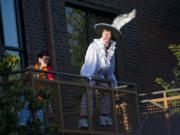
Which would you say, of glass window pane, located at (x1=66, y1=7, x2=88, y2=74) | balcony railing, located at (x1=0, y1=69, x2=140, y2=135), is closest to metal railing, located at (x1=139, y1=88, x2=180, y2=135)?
balcony railing, located at (x1=0, y1=69, x2=140, y2=135)

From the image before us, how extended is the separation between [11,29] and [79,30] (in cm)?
224

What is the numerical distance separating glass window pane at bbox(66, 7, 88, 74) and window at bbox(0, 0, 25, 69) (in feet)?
5.26

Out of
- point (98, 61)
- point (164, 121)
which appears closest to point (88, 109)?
point (98, 61)

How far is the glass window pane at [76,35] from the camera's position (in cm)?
1183

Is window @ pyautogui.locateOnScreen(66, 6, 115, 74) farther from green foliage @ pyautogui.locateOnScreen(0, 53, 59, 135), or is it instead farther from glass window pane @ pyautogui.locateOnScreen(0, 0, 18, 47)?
green foliage @ pyautogui.locateOnScreen(0, 53, 59, 135)

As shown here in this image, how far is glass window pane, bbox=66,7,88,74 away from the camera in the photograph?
1183 centimetres

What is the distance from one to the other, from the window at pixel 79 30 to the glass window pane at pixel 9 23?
5.61 feet

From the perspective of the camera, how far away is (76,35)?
12094 millimetres

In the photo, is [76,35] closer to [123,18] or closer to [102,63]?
[123,18]

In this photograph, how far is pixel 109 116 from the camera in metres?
9.12

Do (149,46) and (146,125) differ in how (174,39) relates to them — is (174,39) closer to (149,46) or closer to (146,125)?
(149,46)

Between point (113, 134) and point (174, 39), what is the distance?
6.30 m

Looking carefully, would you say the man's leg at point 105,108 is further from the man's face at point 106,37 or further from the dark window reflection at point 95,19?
the dark window reflection at point 95,19

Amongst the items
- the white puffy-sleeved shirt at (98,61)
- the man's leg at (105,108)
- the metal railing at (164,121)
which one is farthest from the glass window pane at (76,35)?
the man's leg at (105,108)
